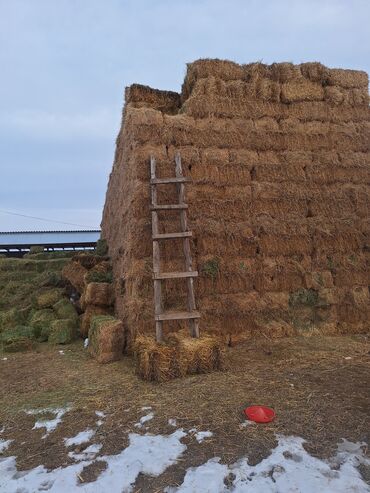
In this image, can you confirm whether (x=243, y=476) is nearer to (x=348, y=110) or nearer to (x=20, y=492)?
(x=20, y=492)

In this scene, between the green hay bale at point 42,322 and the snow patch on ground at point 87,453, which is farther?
the green hay bale at point 42,322

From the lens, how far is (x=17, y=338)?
6.79 meters

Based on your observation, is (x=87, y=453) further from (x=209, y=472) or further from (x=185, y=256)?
(x=185, y=256)

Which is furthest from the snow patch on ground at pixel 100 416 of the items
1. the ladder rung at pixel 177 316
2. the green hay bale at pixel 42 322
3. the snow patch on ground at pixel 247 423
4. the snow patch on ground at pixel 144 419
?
the green hay bale at pixel 42 322

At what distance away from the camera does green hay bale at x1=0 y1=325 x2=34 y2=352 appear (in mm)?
6676

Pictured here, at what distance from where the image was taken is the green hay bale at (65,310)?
7.64m

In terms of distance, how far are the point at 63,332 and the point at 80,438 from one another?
160 inches

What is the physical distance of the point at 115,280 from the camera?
23.8 ft

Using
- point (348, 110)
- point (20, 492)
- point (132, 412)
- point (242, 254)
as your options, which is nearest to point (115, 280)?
point (242, 254)

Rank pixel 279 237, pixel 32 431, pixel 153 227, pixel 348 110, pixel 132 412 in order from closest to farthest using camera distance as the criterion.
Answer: pixel 32 431 < pixel 132 412 < pixel 153 227 < pixel 279 237 < pixel 348 110

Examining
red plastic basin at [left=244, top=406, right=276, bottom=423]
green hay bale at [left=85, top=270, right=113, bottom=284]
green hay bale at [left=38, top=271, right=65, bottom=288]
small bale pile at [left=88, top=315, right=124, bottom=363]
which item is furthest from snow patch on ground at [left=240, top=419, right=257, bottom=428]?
green hay bale at [left=38, top=271, right=65, bottom=288]

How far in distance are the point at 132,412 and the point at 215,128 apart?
4847 millimetres

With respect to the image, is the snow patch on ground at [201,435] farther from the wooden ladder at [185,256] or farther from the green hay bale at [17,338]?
the green hay bale at [17,338]

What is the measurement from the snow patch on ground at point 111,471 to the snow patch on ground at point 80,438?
34 centimetres
